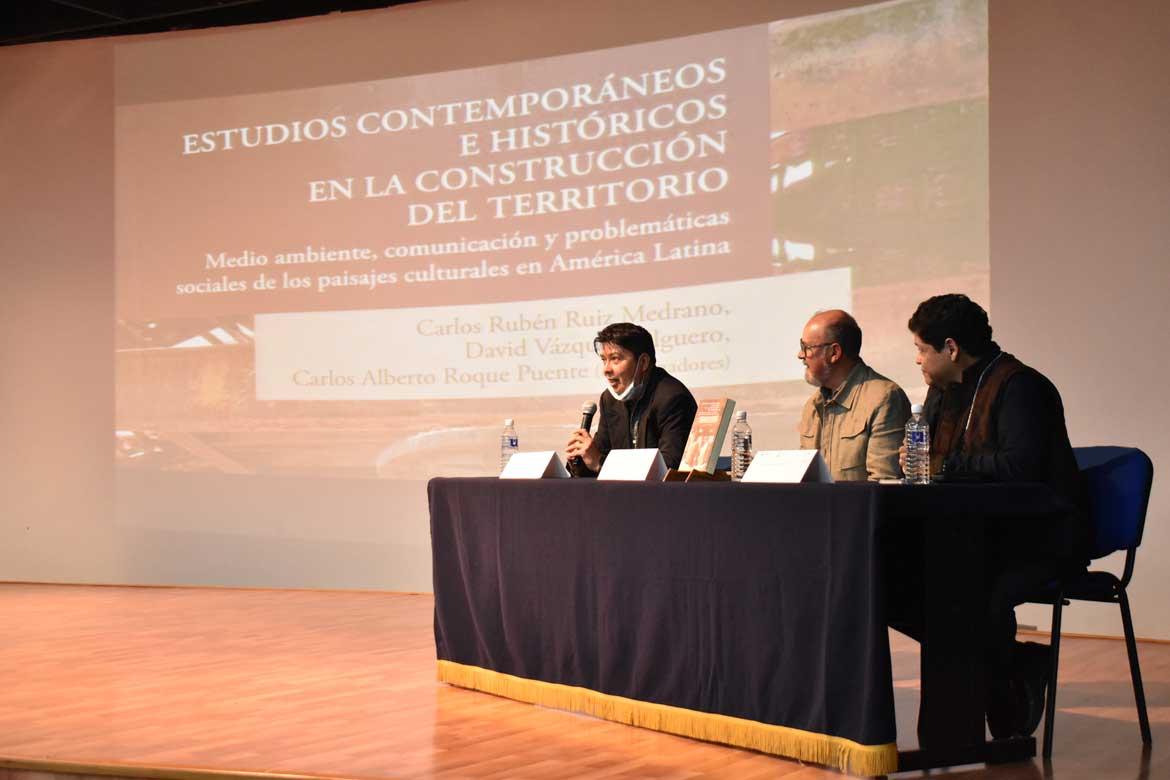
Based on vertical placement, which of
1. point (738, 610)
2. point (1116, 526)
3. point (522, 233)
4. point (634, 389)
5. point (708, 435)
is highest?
point (522, 233)

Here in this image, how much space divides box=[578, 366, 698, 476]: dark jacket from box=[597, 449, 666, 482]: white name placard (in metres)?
0.48

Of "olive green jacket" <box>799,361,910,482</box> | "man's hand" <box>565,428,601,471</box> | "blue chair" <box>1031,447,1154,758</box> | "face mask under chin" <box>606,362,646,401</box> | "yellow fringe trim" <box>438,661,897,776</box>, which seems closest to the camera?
"yellow fringe trim" <box>438,661,897,776</box>

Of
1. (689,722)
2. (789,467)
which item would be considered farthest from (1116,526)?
(689,722)

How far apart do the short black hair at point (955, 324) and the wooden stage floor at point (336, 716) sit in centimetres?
93

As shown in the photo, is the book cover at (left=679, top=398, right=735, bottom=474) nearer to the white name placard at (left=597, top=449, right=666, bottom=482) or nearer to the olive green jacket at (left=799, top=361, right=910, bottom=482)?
the white name placard at (left=597, top=449, right=666, bottom=482)

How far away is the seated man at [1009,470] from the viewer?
2.82 metres

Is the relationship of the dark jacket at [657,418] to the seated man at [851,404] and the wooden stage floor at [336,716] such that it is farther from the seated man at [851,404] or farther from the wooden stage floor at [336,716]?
the wooden stage floor at [336,716]

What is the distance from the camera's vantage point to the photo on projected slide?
541 centimetres

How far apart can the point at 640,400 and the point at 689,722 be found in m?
1.26

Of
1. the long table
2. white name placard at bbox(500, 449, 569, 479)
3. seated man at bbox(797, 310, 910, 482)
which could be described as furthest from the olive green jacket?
white name placard at bbox(500, 449, 569, 479)

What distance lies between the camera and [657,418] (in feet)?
13.0

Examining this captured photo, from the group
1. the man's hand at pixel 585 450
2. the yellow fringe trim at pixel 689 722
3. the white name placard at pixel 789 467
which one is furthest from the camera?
the man's hand at pixel 585 450

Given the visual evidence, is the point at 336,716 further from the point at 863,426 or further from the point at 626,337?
the point at 863,426

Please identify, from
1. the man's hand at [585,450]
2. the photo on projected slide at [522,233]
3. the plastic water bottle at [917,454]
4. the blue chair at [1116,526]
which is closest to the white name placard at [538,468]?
the man's hand at [585,450]
